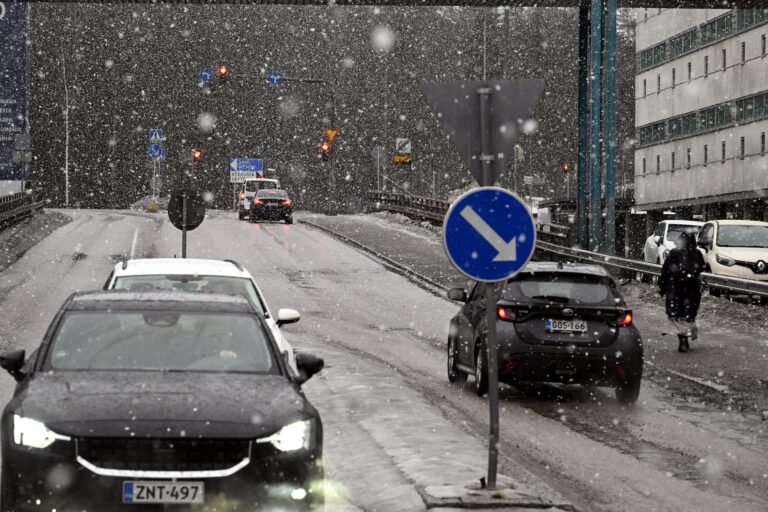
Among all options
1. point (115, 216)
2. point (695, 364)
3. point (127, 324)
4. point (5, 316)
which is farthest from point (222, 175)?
point (127, 324)

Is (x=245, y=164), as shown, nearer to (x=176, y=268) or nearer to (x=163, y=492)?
(x=176, y=268)

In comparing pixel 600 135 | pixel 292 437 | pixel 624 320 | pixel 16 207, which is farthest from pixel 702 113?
pixel 292 437

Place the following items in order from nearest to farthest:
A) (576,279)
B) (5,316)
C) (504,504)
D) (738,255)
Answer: (504,504) < (576,279) < (5,316) < (738,255)

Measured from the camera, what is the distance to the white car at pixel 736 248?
1118 inches

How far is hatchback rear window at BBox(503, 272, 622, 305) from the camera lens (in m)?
14.7

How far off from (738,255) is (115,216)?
33.2m

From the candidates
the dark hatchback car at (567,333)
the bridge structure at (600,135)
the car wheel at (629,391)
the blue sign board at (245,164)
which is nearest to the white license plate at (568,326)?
the dark hatchback car at (567,333)

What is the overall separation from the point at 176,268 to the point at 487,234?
4.90 metres

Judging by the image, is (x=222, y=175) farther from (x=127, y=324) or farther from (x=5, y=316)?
(x=127, y=324)

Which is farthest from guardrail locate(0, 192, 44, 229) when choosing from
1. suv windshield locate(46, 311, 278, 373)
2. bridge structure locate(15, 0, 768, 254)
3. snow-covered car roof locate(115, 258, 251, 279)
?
suv windshield locate(46, 311, 278, 373)

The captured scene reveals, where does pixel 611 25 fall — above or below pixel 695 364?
above

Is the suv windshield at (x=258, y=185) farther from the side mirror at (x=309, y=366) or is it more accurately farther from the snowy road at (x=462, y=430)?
the side mirror at (x=309, y=366)

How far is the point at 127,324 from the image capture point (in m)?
8.70

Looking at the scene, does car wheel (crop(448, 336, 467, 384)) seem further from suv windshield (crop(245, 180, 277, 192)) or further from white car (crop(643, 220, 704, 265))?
suv windshield (crop(245, 180, 277, 192))
